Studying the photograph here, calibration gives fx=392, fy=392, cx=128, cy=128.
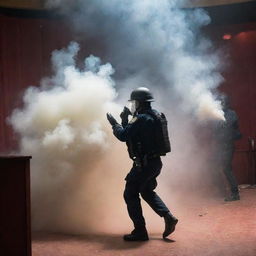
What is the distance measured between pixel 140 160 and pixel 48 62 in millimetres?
4655

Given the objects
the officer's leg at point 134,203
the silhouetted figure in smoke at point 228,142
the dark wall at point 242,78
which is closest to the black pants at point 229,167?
the silhouetted figure in smoke at point 228,142

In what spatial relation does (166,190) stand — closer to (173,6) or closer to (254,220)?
(254,220)

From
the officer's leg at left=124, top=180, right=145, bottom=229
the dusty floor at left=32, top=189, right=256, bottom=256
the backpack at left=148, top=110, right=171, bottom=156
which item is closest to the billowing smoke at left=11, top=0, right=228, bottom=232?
the dusty floor at left=32, top=189, right=256, bottom=256

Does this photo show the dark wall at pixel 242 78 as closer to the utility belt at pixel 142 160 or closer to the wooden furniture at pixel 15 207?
the utility belt at pixel 142 160

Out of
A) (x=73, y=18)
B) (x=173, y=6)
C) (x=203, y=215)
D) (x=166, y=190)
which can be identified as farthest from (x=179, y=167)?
(x=73, y=18)

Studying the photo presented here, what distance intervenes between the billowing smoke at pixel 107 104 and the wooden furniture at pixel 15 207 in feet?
6.60

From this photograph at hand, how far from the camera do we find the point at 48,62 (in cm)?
879

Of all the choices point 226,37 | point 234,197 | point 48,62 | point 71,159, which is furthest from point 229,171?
point 48,62

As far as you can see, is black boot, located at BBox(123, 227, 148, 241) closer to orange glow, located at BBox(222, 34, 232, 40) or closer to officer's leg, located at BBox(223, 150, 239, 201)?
officer's leg, located at BBox(223, 150, 239, 201)

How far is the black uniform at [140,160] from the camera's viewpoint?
16.4 ft

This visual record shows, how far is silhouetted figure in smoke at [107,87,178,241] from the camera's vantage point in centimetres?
500

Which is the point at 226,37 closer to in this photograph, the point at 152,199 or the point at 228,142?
the point at 228,142

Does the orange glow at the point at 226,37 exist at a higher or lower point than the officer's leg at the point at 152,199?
higher

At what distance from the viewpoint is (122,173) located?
6168 mm
